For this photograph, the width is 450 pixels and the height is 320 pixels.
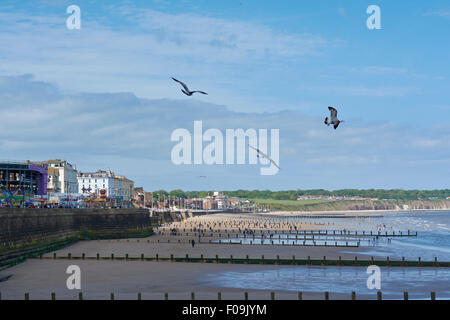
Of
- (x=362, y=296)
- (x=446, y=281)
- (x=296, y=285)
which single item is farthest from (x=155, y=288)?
(x=446, y=281)

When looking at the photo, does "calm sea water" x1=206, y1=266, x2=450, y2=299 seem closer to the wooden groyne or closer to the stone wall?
the wooden groyne

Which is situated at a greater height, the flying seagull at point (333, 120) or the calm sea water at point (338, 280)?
the flying seagull at point (333, 120)

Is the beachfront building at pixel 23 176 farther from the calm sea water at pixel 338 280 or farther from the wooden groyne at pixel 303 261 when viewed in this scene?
the calm sea water at pixel 338 280

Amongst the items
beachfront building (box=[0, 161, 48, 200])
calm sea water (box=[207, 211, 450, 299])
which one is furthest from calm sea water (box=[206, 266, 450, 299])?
beachfront building (box=[0, 161, 48, 200])

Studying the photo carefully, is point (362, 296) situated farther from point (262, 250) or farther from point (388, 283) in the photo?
point (262, 250)

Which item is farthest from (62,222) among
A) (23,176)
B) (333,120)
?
(23,176)

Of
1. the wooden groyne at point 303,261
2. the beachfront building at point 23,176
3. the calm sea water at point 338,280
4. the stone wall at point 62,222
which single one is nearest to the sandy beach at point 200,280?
the calm sea water at point 338,280

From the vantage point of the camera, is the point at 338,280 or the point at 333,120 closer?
the point at 333,120

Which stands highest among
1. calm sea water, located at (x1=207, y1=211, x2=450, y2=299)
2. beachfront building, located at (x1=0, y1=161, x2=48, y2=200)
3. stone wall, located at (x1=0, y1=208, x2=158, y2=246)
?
beachfront building, located at (x1=0, y1=161, x2=48, y2=200)

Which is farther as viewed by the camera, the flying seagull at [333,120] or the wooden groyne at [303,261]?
the wooden groyne at [303,261]

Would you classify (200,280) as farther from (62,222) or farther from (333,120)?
(62,222)

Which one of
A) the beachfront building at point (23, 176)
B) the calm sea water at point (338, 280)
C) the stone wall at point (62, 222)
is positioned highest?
the beachfront building at point (23, 176)

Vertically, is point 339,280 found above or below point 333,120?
below
